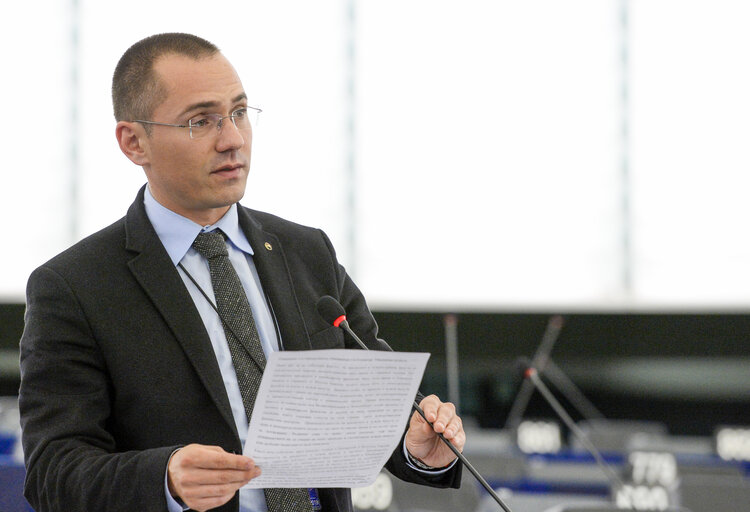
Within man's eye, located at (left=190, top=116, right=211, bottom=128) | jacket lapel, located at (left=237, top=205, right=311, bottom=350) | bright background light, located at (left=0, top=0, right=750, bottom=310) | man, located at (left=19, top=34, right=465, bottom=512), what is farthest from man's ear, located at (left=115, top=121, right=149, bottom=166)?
bright background light, located at (left=0, top=0, right=750, bottom=310)

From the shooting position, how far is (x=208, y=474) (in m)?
1.43

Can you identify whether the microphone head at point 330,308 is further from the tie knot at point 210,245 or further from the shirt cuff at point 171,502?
the shirt cuff at point 171,502

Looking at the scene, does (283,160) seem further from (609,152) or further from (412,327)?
(609,152)

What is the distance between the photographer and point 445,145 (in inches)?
383

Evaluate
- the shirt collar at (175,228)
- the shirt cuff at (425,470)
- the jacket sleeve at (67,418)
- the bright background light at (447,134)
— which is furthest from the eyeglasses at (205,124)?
the bright background light at (447,134)

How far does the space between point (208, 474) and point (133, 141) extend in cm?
71

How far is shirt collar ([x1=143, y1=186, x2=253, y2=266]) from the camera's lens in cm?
180

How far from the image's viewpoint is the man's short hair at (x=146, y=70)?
1.79 meters

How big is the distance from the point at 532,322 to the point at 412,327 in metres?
1.11

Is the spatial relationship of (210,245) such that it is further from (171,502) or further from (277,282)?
(171,502)

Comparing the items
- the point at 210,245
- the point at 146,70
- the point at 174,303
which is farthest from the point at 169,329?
the point at 146,70

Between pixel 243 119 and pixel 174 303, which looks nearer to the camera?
pixel 174 303

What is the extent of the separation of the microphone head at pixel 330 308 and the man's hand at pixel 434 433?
220mm

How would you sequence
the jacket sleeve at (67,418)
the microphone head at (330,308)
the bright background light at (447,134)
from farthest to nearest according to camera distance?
1. the bright background light at (447,134)
2. the microphone head at (330,308)
3. the jacket sleeve at (67,418)
